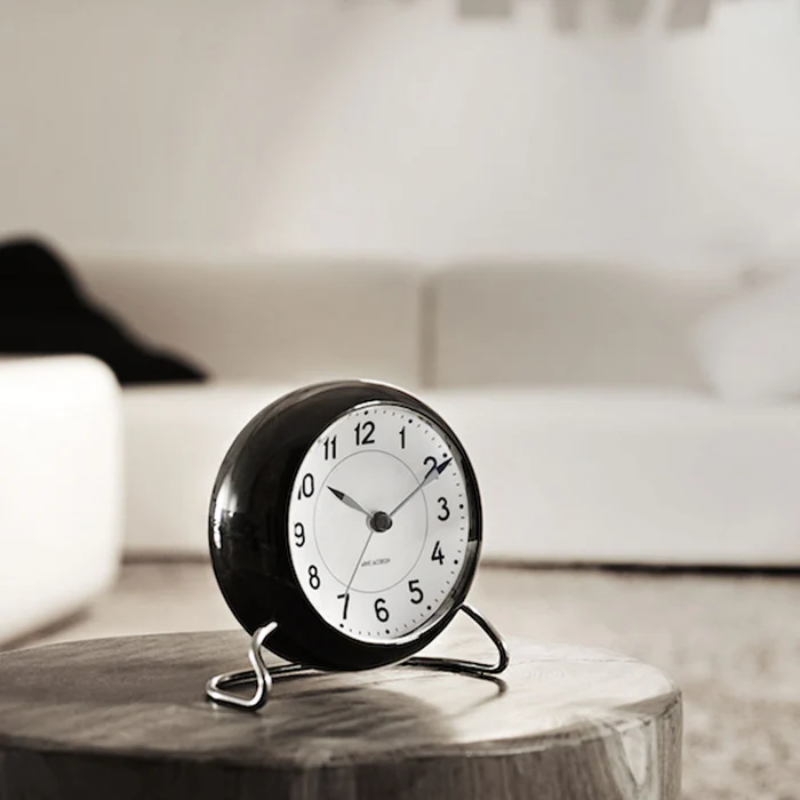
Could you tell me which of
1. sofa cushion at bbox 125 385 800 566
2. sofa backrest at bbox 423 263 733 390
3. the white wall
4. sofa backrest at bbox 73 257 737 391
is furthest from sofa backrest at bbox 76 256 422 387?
sofa cushion at bbox 125 385 800 566

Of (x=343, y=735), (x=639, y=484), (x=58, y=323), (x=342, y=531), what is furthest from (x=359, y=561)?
(x=58, y=323)

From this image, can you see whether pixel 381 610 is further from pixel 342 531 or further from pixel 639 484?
pixel 639 484

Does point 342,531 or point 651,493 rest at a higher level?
point 342,531

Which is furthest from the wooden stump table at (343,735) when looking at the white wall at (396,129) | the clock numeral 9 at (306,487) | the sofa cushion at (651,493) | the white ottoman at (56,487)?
the white wall at (396,129)

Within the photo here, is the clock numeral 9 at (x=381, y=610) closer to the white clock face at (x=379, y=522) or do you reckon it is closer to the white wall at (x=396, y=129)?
the white clock face at (x=379, y=522)

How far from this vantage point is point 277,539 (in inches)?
32.0

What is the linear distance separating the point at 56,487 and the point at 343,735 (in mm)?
1424

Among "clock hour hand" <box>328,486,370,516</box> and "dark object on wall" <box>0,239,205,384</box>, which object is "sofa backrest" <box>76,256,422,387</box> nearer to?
"dark object on wall" <box>0,239,205,384</box>

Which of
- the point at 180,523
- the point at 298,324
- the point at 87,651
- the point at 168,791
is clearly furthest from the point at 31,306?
the point at 168,791

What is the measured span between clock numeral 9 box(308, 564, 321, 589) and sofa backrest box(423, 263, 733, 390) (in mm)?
2618

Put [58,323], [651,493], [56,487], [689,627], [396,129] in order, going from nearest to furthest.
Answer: [56,487]
[689,627]
[651,493]
[58,323]
[396,129]

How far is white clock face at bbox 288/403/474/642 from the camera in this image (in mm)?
824

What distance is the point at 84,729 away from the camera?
2.36ft

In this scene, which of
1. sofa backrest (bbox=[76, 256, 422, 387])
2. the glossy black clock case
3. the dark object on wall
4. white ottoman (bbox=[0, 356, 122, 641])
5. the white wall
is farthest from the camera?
the white wall
